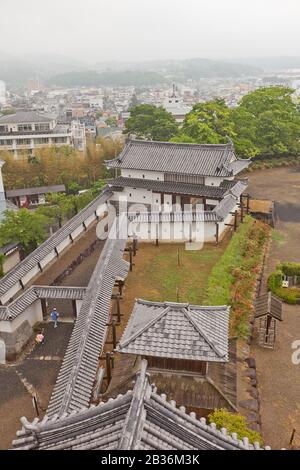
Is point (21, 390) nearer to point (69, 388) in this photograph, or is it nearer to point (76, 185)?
point (69, 388)

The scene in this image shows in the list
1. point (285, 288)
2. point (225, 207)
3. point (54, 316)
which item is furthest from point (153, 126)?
point (54, 316)

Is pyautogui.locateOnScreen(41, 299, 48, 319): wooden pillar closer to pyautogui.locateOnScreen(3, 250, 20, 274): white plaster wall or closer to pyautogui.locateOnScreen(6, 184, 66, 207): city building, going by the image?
pyautogui.locateOnScreen(3, 250, 20, 274): white plaster wall

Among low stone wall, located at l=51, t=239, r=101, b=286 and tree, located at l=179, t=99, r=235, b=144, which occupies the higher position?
tree, located at l=179, t=99, r=235, b=144

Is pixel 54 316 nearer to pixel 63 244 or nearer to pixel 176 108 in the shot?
pixel 63 244

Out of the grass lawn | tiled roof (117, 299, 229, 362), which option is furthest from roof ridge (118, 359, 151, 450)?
the grass lawn

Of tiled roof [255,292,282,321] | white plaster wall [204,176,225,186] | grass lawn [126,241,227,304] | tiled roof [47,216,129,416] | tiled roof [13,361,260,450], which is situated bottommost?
grass lawn [126,241,227,304]
